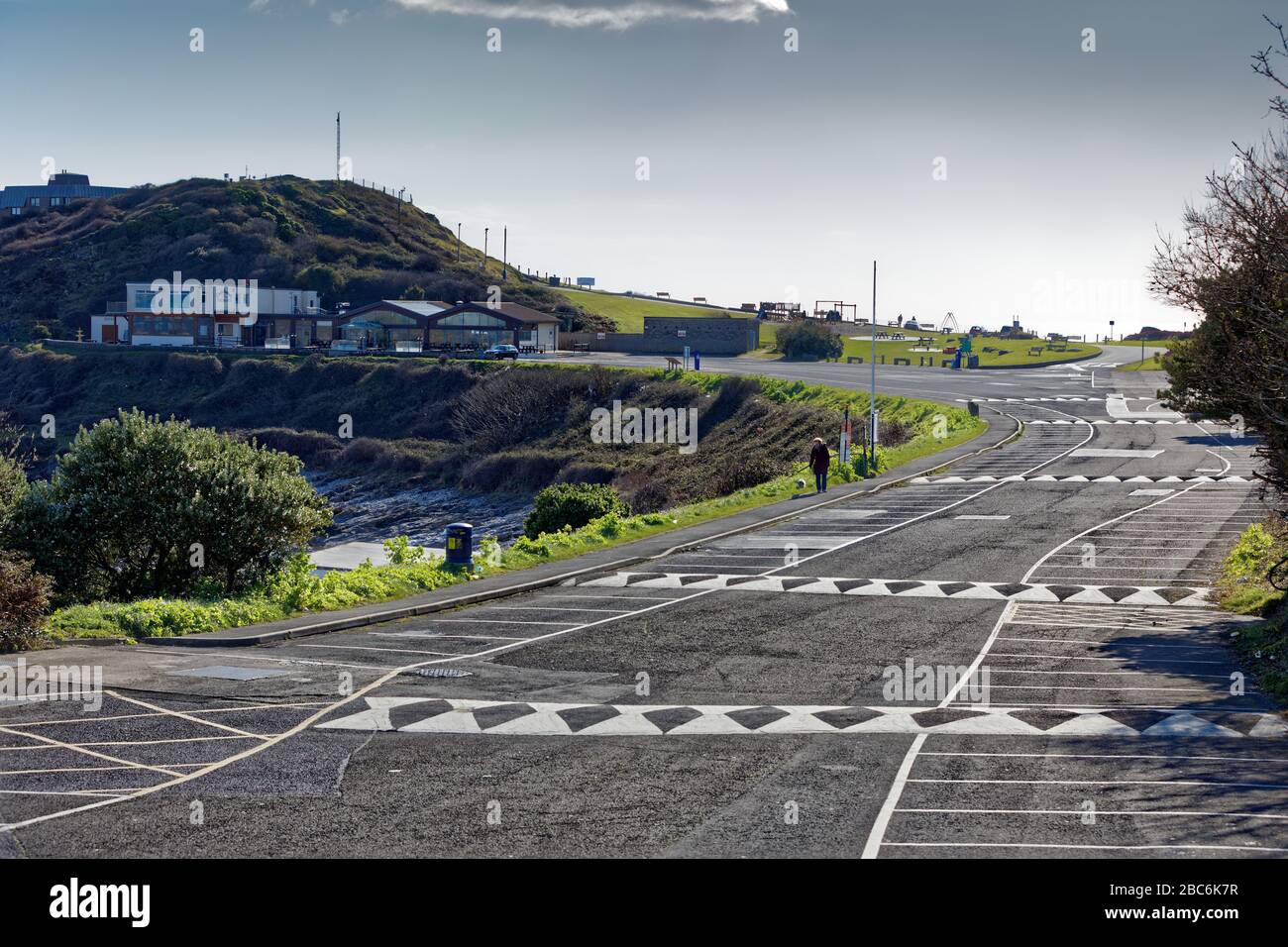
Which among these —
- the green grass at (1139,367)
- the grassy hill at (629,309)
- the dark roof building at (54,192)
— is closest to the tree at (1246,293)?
the green grass at (1139,367)

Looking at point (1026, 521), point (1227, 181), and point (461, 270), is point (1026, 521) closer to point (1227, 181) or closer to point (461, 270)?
point (1227, 181)

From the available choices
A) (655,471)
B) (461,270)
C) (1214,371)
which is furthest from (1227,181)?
(461,270)

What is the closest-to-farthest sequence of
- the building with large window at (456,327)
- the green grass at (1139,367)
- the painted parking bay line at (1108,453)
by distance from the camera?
the painted parking bay line at (1108,453), the green grass at (1139,367), the building with large window at (456,327)

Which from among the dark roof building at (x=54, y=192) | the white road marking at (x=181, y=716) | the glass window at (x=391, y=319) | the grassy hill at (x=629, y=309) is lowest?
the white road marking at (x=181, y=716)

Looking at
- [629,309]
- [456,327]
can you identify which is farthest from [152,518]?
[629,309]

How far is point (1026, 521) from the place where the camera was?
3447 centimetres

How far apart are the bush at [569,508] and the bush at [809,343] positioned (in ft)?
216

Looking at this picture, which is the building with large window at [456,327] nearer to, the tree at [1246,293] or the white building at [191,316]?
the white building at [191,316]

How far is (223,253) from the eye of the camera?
5714 inches

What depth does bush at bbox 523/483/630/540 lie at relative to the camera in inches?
1647

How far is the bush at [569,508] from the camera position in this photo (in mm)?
41844

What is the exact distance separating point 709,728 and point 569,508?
26481 millimetres
